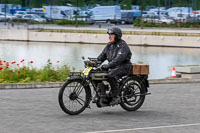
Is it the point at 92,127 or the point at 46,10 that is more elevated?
the point at 46,10

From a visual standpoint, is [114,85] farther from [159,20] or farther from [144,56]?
[159,20]

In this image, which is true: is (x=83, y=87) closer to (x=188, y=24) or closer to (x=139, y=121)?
(x=139, y=121)

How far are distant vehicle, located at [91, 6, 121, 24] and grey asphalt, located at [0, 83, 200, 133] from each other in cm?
6527

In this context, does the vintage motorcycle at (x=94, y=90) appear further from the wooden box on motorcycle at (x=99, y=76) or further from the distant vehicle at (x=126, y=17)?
the distant vehicle at (x=126, y=17)

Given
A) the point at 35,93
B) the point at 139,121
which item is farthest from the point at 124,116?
the point at 35,93

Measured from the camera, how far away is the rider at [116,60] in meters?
9.98

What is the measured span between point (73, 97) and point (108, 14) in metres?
69.8

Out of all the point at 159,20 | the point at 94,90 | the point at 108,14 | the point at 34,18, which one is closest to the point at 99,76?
the point at 94,90

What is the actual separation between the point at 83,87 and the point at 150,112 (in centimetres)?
159

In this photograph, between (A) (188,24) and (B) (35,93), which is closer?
(B) (35,93)

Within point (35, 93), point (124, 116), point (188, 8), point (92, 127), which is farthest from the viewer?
point (188, 8)

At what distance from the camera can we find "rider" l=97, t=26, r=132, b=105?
998 cm

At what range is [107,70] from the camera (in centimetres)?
1012

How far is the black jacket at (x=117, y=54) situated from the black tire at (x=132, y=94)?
1.45ft
